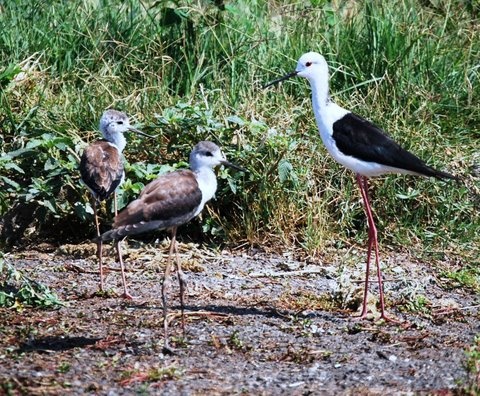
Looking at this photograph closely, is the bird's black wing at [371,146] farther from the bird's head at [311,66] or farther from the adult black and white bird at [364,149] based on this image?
the bird's head at [311,66]

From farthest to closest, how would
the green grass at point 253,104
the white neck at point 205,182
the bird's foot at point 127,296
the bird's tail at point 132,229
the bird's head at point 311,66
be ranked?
the green grass at point 253,104 → the bird's head at point 311,66 → the bird's foot at point 127,296 → the white neck at point 205,182 → the bird's tail at point 132,229

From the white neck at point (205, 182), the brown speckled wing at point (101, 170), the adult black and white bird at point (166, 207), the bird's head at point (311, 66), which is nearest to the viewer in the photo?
the adult black and white bird at point (166, 207)

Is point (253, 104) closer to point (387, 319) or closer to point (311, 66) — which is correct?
point (311, 66)

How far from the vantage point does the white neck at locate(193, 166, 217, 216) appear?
5.83 meters

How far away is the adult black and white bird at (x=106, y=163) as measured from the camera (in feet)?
21.1

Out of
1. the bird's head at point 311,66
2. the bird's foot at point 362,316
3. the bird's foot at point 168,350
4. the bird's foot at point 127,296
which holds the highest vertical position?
the bird's head at point 311,66

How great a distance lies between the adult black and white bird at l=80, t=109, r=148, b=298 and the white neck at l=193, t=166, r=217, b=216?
2.41ft

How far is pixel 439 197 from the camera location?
24.7 ft

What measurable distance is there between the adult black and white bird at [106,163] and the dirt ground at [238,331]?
0.40m

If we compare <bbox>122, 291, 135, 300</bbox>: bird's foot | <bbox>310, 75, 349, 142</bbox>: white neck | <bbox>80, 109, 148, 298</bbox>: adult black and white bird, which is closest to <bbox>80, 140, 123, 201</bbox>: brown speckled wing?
<bbox>80, 109, 148, 298</bbox>: adult black and white bird

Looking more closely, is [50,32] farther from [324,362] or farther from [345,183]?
[324,362]

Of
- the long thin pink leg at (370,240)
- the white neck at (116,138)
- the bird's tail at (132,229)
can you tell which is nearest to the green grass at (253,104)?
the white neck at (116,138)

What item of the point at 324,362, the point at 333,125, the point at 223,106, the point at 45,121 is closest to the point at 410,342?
the point at 324,362

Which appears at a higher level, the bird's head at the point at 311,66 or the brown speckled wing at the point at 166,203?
the bird's head at the point at 311,66
